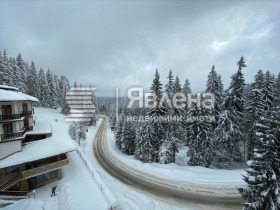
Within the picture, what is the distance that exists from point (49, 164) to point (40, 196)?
3.40 metres

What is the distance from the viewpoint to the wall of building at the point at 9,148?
18.9 metres

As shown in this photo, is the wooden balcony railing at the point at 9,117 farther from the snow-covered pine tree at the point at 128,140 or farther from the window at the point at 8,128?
the snow-covered pine tree at the point at 128,140

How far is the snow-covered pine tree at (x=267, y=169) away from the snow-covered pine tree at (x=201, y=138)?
16649 millimetres

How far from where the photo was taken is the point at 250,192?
14320 mm

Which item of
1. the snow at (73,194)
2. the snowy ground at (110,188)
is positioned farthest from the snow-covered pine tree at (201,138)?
the snow at (73,194)

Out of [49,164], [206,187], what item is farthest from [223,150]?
[49,164]

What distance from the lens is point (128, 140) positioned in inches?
1800

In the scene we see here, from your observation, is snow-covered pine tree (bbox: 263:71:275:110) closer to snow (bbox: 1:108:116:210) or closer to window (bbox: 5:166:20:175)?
snow (bbox: 1:108:116:210)

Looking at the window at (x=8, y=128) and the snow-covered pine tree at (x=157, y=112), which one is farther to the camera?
the snow-covered pine tree at (x=157, y=112)

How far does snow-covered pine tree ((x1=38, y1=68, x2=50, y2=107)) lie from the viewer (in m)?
70.1

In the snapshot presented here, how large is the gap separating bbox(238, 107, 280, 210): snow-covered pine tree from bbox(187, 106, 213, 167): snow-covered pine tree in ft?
54.6

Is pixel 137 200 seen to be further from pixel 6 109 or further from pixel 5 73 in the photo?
pixel 5 73


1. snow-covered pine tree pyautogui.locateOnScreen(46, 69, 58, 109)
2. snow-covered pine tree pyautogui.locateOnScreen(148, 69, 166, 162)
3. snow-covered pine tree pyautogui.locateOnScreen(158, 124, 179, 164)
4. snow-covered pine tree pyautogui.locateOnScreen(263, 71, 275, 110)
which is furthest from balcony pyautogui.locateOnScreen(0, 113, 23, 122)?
snow-covered pine tree pyautogui.locateOnScreen(46, 69, 58, 109)

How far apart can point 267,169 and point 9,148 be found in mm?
24035
